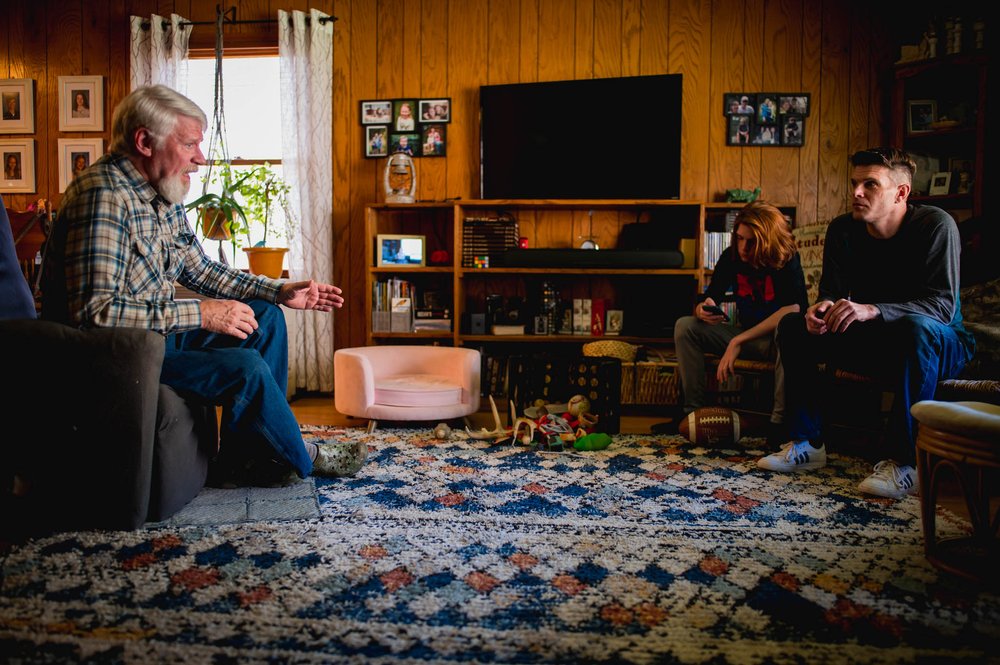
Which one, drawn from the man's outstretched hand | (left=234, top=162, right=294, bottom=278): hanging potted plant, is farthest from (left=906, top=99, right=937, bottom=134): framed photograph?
(left=234, top=162, right=294, bottom=278): hanging potted plant

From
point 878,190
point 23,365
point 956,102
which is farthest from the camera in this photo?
point 956,102

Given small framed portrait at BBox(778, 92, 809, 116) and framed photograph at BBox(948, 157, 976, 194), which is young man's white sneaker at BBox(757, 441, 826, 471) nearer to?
framed photograph at BBox(948, 157, 976, 194)

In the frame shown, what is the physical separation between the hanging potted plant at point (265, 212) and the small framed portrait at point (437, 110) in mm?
965

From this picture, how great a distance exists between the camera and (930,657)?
123 centimetres

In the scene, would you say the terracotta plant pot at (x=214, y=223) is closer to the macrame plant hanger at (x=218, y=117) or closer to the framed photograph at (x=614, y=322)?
the macrame plant hanger at (x=218, y=117)

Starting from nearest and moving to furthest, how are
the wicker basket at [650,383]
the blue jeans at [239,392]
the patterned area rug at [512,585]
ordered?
the patterned area rug at [512,585] < the blue jeans at [239,392] < the wicker basket at [650,383]

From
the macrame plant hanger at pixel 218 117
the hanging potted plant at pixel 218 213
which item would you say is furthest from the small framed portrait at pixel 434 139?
the macrame plant hanger at pixel 218 117

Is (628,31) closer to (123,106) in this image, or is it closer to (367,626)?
(123,106)

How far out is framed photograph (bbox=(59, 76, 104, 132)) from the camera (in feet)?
15.0

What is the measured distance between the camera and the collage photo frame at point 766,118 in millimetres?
4199

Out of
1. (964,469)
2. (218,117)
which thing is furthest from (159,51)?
(964,469)

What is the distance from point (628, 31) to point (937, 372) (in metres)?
2.88

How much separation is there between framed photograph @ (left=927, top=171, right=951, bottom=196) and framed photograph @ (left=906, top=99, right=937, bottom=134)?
0.29 meters

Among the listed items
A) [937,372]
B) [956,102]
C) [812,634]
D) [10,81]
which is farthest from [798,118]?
[10,81]
